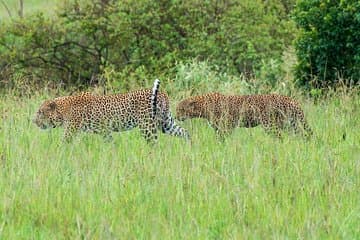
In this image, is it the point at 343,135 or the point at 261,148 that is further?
the point at 343,135

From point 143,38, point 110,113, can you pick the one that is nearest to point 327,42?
point 110,113

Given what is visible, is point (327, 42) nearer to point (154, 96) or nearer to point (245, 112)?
point (245, 112)

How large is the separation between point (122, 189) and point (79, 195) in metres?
0.33

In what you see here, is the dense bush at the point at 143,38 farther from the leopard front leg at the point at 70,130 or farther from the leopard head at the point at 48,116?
the leopard front leg at the point at 70,130

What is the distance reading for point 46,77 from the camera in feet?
65.7

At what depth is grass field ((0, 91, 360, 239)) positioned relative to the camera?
5.94 m

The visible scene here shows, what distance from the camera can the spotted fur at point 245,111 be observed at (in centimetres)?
993

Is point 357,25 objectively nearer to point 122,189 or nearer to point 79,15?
point 122,189

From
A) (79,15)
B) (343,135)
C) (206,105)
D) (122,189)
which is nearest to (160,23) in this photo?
(79,15)

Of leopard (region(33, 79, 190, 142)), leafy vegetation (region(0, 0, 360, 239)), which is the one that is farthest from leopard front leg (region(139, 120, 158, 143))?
leafy vegetation (region(0, 0, 360, 239))

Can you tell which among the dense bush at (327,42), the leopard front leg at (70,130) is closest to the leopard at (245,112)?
the leopard front leg at (70,130)

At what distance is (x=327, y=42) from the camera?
521 inches

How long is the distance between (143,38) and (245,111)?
9.28m

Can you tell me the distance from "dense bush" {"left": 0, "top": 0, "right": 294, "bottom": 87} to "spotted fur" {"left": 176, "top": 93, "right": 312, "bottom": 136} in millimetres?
6202
